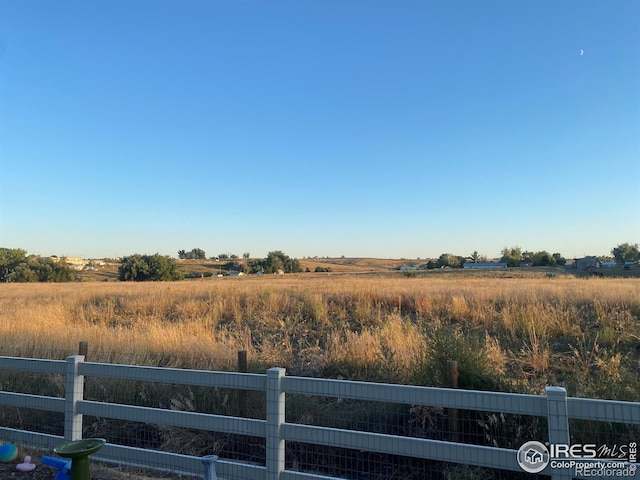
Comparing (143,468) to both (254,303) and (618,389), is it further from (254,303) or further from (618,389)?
(254,303)

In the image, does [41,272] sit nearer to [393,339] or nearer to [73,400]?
[393,339]

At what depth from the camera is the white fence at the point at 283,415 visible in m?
3.45

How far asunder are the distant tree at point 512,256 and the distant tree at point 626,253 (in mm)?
35856

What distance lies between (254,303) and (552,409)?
50.2 feet

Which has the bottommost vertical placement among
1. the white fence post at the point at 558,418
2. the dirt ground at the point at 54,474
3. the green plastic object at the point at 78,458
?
the dirt ground at the point at 54,474

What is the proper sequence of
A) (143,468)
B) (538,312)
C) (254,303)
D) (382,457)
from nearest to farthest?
1. (143,468)
2. (382,457)
3. (538,312)
4. (254,303)

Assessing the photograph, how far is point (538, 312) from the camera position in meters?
→ 12.0

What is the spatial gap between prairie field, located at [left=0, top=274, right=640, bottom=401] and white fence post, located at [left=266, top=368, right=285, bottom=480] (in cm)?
276

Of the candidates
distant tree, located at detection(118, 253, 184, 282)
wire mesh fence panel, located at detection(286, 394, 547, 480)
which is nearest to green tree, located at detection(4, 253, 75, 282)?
distant tree, located at detection(118, 253, 184, 282)

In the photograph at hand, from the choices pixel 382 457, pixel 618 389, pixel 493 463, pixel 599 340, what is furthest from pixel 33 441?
pixel 599 340

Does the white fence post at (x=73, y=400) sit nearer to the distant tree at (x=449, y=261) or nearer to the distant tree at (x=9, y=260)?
the distant tree at (x=9, y=260)

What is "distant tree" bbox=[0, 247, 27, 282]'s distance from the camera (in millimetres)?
82412


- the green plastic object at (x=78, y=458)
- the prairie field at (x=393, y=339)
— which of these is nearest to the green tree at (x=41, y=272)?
the prairie field at (x=393, y=339)

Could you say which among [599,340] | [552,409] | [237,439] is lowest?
[237,439]
